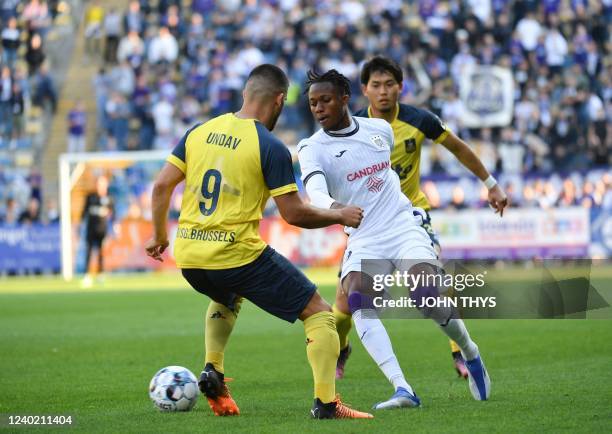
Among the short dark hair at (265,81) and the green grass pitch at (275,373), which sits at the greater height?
the short dark hair at (265,81)

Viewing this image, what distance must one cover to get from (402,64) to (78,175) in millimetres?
9254

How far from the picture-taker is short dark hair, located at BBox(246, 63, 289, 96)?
7.65 m

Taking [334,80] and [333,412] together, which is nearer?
[333,412]

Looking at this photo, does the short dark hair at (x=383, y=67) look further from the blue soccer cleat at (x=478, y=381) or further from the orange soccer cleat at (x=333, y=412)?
the orange soccer cleat at (x=333, y=412)

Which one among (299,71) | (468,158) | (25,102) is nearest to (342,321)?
(468,158)

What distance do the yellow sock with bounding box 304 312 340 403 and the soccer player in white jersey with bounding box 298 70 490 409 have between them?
0.75 meters

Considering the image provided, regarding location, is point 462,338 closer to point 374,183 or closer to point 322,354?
point 374,183

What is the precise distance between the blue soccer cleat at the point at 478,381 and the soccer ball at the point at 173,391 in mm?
2029

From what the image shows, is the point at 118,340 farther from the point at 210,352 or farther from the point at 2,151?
the point at 2,151

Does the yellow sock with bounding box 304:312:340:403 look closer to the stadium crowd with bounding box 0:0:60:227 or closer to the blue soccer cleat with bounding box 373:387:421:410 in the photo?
the blue soccer cleat with bounding box 373:387:421:410

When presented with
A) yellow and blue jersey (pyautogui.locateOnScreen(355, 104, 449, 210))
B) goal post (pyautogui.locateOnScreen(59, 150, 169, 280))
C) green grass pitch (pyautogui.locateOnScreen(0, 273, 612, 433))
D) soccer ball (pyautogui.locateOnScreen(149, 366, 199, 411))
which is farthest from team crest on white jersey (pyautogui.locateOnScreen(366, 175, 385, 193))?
goal post (pyautogui.locateOnScreen(59, 150, 169, 280))

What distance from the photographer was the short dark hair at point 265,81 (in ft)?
25.1

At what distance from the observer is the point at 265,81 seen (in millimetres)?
7648

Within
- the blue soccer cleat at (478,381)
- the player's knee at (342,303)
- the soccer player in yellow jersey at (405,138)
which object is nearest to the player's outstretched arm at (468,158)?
the soccer player in yellow jersey at (405,138)
